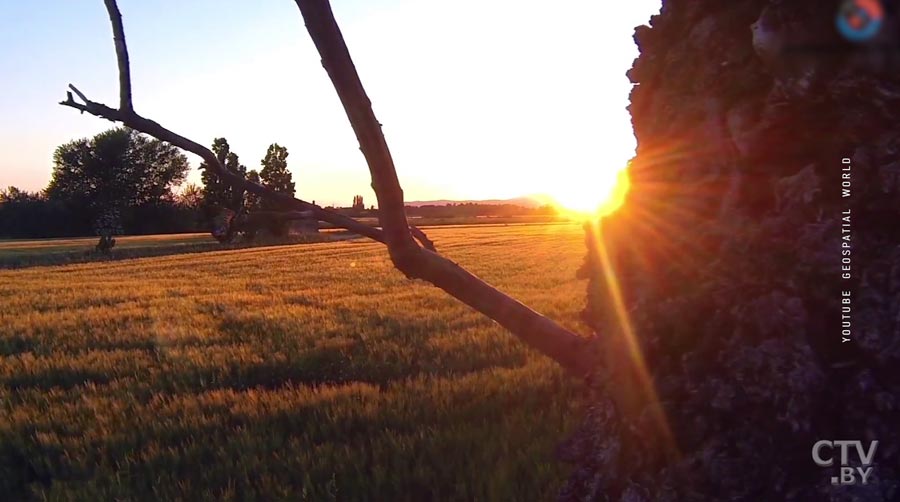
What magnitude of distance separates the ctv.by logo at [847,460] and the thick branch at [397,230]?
789 millimetres

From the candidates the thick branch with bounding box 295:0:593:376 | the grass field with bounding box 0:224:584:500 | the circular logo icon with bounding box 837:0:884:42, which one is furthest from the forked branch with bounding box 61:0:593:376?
the circular logo icon with bounding box 837:0:884:42

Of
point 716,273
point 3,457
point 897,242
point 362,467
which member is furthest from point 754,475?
point 3,457

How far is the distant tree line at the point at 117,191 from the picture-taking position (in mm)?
68688

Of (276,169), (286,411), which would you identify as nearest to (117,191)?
(276,169)

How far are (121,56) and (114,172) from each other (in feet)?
252

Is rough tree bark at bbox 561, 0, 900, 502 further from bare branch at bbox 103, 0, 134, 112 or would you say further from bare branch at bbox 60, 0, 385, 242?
bare branch at bbox 103, 0, 134, 112

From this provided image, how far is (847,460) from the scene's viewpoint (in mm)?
1441

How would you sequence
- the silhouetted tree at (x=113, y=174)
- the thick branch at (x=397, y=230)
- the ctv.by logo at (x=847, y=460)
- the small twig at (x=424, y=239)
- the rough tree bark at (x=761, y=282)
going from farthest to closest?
the silhouetted tree at (x=113, y=174), the small twig at (x=424, y=239), the thick branch at (x=397, y=230), the rough tree bark at (x=761, y=282), the ctv.by logo at (x=847, y=460)

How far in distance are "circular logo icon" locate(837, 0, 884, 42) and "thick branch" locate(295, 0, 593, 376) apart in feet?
3.95

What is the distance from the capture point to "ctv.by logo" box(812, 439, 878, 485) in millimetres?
1404

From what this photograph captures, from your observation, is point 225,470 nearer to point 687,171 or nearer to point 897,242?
point 687,171

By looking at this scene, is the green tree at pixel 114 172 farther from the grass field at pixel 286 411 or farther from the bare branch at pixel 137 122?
the bare branch at pixel 137 122

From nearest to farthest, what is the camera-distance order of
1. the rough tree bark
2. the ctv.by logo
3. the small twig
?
the ctv.by logo
the rough tree bark
the small twig

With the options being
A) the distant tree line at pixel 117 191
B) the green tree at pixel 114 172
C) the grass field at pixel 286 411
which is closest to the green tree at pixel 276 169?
the distant tree line at pixel 117 191
